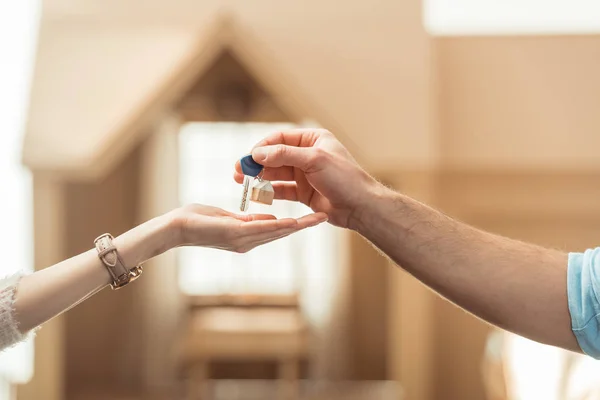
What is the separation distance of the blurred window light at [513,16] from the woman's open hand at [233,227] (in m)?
3.31

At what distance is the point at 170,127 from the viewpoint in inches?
177

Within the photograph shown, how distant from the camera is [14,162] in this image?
3.38 meters

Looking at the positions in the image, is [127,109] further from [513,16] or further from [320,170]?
[513,16]

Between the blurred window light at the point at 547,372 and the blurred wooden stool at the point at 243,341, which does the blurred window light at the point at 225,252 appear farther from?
the blurred window light at the point at 547,372

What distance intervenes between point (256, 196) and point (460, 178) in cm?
302

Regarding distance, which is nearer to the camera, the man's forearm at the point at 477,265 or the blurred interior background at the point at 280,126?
the man's forearm at the point at 477,265

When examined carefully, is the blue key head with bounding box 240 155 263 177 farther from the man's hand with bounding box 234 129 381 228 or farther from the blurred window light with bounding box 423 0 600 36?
the blurred window light with bounding box 423 0 600 36

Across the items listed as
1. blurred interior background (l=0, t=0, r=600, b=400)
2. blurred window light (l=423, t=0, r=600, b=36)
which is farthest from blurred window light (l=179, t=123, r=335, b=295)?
blurred window light (l=423, t=0, r=600, b=36)

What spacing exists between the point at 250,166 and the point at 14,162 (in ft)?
7.85

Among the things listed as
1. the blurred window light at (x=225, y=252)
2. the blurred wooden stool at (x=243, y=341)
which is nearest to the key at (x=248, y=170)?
the blurred wooden stool at (x=243, y=341)

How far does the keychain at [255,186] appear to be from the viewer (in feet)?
4.49

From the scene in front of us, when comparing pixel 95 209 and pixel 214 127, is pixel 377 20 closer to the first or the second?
pixel 214 127

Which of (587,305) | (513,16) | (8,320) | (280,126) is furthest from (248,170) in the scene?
(513,16)

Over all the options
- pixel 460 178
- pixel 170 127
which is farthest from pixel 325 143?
pixel 170 127
